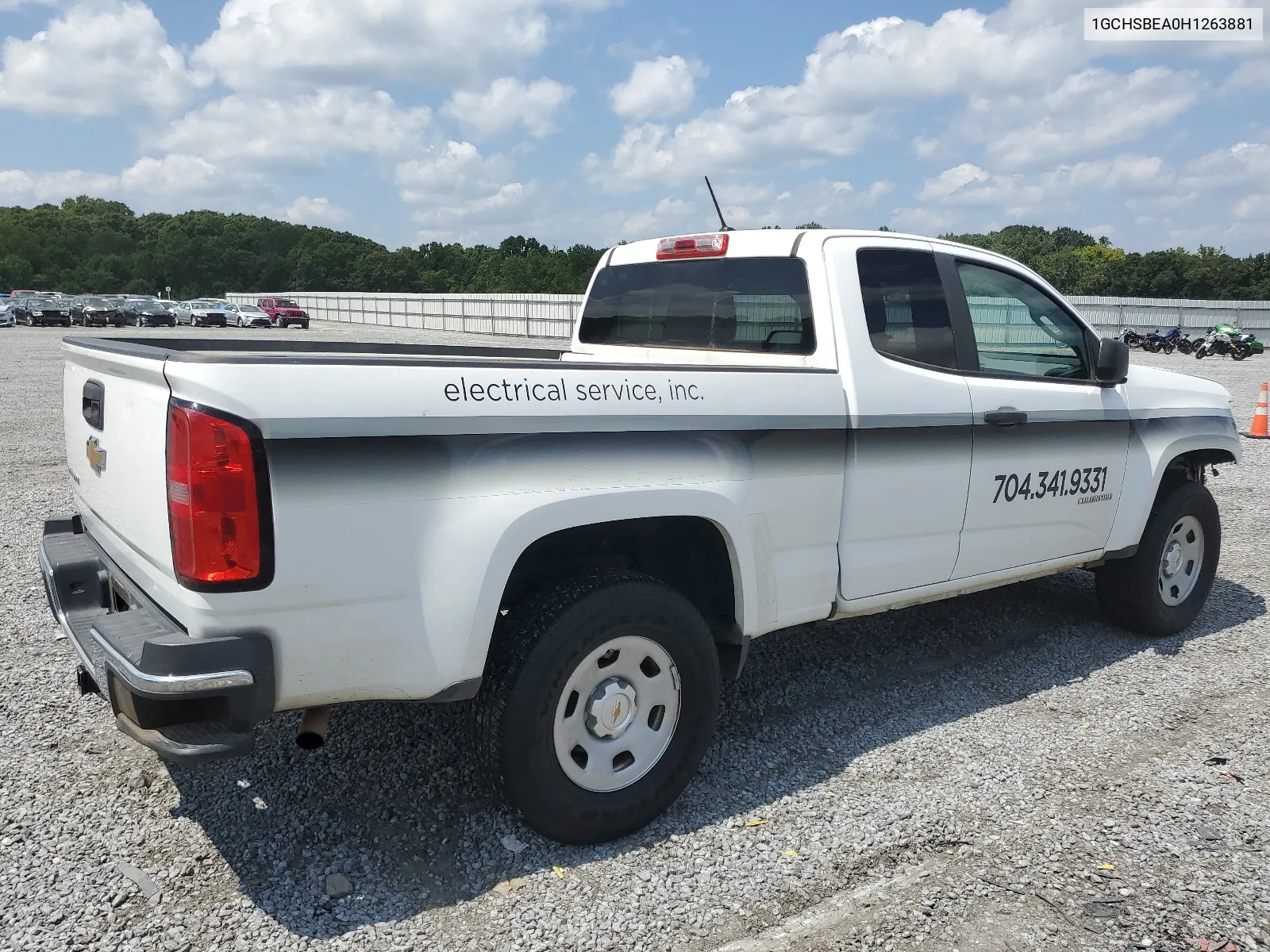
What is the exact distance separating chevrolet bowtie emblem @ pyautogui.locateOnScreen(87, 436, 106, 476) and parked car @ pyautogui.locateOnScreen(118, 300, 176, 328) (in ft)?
157

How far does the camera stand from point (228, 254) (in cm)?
10681

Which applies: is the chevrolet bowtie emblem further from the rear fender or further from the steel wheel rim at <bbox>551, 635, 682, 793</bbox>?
the steel wheel rim at <bbox>551, 635, 682, 793</bbox>

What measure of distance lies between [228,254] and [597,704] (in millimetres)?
115256

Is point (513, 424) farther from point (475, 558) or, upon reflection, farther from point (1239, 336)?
point (1239, 336)

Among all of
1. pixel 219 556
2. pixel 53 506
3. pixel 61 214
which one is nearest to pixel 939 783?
pixel 219 556

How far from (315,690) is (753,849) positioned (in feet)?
5.06

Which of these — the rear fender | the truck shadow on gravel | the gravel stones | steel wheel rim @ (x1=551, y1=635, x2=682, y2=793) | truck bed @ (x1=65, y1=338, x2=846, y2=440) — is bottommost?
the gravel stones

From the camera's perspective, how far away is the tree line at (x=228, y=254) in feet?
301

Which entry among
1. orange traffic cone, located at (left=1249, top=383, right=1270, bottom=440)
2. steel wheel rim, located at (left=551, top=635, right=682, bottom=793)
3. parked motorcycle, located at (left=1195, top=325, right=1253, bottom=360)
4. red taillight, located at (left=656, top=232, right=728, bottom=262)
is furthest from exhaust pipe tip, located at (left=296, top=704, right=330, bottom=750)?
parked motorcycle, located at (left=1195, top=325, right=1253, bottom=360)

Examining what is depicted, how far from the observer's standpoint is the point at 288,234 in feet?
364

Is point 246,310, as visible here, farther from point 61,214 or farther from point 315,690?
point 61,214

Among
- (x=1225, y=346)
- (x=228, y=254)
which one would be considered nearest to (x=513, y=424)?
(x=1225, y=346)

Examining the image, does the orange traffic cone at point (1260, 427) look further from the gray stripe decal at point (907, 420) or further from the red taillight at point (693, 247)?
the red taillight at point (693, 247)

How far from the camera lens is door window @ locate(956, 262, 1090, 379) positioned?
445 centimetres
